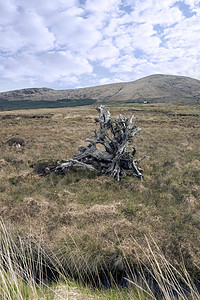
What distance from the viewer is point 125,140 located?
11.7m

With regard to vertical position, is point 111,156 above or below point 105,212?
above

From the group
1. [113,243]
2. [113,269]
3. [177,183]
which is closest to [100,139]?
[177,183]

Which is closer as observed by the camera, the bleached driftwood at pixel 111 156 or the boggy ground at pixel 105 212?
the boggy ground at pixel 105 212

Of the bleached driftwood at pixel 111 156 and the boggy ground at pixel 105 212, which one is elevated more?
the bleached driftwood at pixel 111 156

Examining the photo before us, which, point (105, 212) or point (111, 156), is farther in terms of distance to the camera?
point (111, 156)

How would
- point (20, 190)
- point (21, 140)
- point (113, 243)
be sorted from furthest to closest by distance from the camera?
point (21, 140), point (20, 190), point (113, 243)

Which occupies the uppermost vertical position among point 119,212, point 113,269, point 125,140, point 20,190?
point 125,140

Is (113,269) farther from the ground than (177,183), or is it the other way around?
(177,183)

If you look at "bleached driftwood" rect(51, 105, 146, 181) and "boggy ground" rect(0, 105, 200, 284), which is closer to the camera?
"boggy ground" rect(0, 105, 200, 284)

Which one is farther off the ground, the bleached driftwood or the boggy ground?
the bleached driftwood

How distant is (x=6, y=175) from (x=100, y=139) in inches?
249

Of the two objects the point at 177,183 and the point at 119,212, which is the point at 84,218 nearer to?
the point at 119,212

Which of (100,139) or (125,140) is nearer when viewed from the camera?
(125,140)

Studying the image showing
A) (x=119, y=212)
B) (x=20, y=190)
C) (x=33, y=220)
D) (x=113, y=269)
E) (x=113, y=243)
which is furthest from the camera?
(x=20, y=190)
